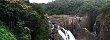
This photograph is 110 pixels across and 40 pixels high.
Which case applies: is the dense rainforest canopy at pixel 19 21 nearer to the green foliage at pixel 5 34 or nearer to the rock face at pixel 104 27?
the green foliage at pixel 5 34

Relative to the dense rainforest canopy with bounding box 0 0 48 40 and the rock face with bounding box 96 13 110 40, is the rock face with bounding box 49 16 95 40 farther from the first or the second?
the dense rainforest canopy with bounding box 0 0 48 40

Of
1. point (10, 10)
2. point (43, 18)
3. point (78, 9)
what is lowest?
point (78, 9)

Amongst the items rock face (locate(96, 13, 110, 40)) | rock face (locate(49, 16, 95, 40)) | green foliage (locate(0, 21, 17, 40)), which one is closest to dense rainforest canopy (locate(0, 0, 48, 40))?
green foliage (locate(0, 21, 17, 40))

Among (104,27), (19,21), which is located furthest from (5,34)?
(104,27)

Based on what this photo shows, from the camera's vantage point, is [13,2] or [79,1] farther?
[79,1]

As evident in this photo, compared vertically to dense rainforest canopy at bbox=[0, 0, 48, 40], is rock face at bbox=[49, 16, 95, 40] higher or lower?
lower

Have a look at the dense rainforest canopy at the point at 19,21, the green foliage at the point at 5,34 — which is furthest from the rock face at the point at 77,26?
the green foliage at the point at 5,34

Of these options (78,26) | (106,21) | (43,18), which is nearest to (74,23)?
(78,26)

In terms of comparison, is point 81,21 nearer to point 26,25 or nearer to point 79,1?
point 79,1
